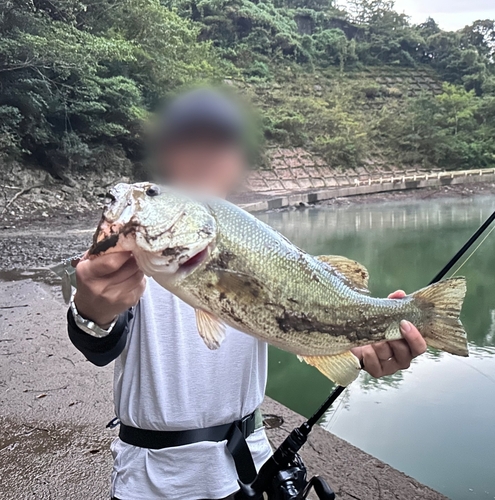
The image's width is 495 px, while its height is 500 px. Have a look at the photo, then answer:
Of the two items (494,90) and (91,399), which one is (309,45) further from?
(91,399)

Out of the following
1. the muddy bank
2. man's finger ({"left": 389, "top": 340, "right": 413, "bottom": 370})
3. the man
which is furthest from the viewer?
the muddy bank

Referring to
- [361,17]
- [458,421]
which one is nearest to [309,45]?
[361,17]

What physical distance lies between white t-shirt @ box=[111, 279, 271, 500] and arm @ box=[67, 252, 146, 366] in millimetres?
155

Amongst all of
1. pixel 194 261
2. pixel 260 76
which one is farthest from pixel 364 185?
pixel 194 261

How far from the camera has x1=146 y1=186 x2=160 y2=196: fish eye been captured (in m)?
1.26

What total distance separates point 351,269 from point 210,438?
27.6 inches

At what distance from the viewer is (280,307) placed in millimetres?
1375

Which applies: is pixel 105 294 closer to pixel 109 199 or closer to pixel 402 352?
pixel 109 199

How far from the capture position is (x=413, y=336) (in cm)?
151

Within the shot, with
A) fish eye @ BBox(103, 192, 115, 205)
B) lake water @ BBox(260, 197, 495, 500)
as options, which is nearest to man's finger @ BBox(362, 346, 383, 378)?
fish eye @ BBox(103, 192, 115, 205)

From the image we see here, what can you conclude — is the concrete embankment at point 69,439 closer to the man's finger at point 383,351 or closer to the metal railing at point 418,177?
the man's finger at point 383,351

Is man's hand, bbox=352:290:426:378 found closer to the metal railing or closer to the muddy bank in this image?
the muddy bank

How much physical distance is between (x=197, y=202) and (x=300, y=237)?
13.7 m

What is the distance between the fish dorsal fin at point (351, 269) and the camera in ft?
5.13
